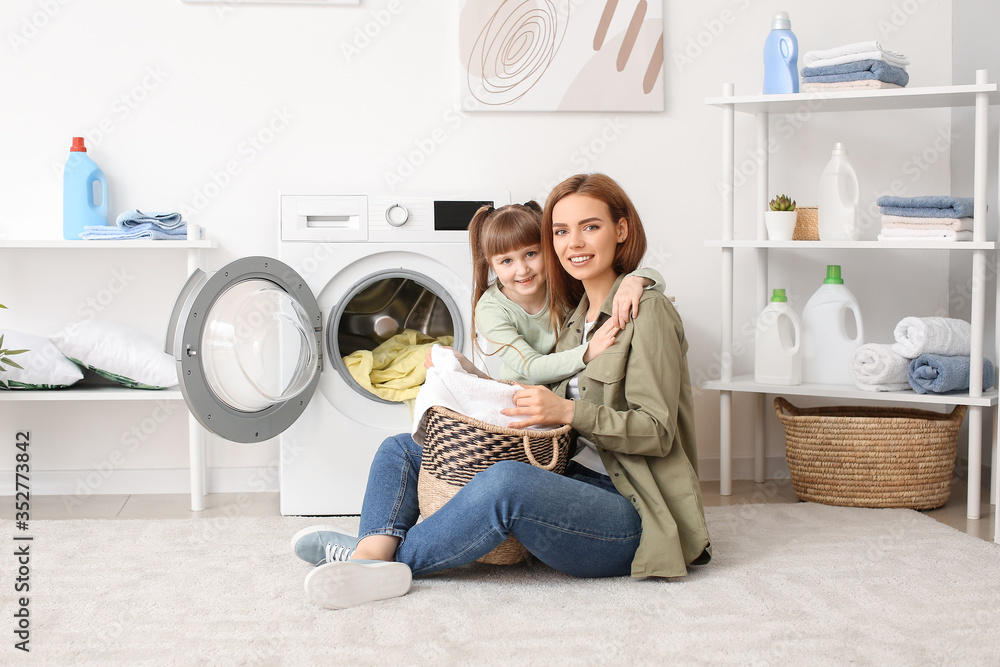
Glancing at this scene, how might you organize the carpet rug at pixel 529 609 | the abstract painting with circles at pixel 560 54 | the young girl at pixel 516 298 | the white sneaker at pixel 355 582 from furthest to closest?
the abstract painting with circles at pixel 560 54 < the young girl at pixel 516 298 < the white sneaker at pixel 355 582 < the carpet rug at pixel 529 609

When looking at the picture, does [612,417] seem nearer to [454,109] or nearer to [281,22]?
[454,109]

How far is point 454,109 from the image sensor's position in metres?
2.64

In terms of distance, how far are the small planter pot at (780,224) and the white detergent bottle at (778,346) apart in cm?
15

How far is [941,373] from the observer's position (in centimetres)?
225

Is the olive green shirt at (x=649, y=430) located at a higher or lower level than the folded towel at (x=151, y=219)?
lower

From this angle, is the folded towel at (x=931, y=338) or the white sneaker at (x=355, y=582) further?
the folded towel at (x=931, y=338)

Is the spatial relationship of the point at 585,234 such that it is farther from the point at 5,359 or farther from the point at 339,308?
the point at 5,359

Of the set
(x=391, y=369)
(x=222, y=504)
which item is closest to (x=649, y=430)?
(x=391, y=369)

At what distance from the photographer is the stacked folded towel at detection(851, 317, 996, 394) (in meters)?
2.27

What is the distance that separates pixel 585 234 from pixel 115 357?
1380 mm

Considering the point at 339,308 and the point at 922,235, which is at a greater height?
the point at 922,235

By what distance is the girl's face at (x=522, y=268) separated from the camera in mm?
1938

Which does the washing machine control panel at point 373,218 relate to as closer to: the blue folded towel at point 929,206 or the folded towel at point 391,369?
the folded towel at point 391,369

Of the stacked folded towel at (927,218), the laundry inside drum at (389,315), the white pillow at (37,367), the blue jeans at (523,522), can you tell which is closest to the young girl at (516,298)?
the blue jeans at (523,522)
